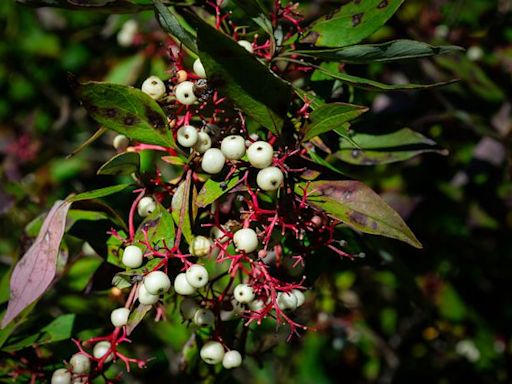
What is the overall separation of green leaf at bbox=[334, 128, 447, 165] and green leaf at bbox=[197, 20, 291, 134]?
13.6 inches

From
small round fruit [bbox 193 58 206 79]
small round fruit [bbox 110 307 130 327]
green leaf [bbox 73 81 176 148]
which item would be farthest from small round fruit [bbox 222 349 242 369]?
small round fruit [bbox 193 58 206 79]

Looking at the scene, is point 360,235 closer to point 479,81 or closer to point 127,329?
point 127,329

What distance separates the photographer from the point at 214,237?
109 centimetres

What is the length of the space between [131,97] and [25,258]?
0.41 metres

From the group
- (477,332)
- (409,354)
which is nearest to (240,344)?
(409,354)

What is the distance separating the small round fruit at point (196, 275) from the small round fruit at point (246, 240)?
0.24 feet

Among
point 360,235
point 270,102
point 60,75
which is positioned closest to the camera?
point 270,102

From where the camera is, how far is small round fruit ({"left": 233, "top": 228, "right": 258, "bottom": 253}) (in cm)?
97

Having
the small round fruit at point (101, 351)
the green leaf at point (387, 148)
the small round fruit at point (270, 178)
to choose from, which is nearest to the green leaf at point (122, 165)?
the small round fruit at point (270, 178)

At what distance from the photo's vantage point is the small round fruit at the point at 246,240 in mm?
974

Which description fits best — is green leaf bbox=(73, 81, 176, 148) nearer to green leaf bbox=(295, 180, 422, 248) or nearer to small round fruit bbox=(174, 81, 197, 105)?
small round fruit bbox=(174, 81, 197, 105)

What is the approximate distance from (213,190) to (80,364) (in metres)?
Answer: 0.45

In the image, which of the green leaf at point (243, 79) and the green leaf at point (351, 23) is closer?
the green leaf at point (243, 79)

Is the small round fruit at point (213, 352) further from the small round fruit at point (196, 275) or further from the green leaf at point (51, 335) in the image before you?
the green leaf at point (51, 335)
